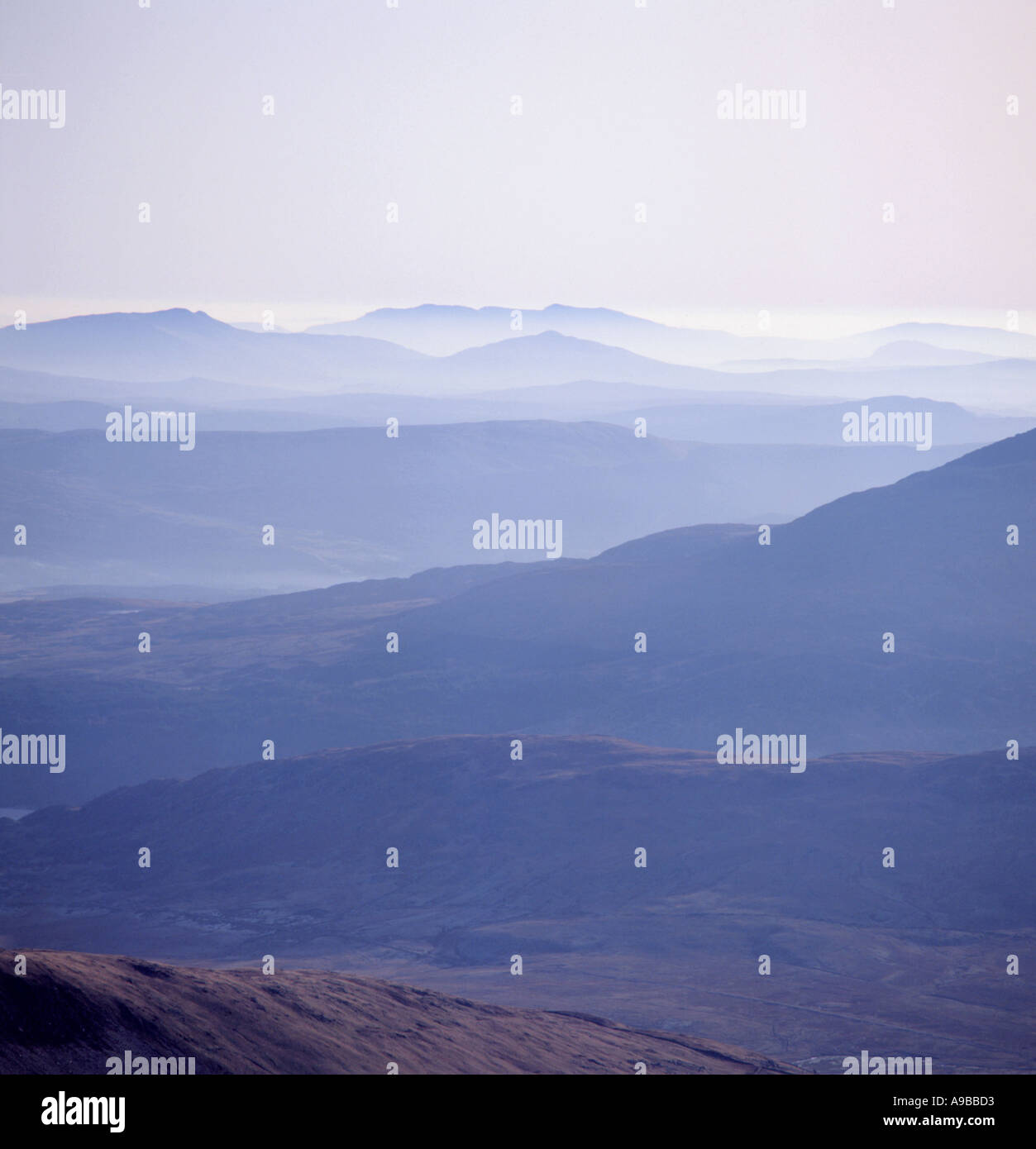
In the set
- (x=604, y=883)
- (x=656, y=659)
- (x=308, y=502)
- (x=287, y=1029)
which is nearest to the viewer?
(x=287, y=1029)

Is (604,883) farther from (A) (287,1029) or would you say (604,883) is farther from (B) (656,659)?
(B) (656,659)

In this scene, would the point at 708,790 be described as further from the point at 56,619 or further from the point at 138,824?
the point at 56,619

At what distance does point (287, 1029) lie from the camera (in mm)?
23062

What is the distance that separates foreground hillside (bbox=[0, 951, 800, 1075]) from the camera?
20281mm

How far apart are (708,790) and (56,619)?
67.8 m

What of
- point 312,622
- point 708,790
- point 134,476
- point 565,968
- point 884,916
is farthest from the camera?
point 134,476

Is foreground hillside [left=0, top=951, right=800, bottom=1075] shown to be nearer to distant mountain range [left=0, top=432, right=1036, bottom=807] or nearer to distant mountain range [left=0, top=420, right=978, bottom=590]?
distant mountain range [left=0, top=432, right=1036, bottom=807]

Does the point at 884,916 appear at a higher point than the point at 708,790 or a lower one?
lower

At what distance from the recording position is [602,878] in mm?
47469

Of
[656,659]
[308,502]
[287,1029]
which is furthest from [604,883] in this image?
[308,502]

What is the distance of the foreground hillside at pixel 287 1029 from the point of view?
66.5 ft
